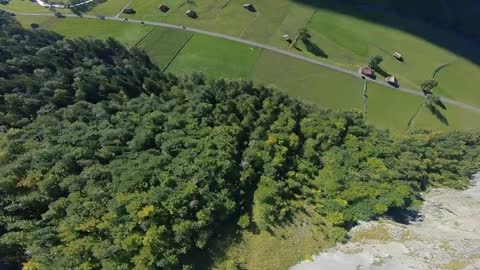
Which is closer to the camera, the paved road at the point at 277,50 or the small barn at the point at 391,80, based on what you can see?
the paved road at the point at 277,50

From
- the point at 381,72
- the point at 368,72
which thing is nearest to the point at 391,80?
the point at 381,72

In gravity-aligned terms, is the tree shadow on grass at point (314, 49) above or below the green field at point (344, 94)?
above

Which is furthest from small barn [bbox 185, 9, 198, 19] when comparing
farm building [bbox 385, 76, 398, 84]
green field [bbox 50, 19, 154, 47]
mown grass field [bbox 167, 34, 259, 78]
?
farm building [bbox 385, 76, 398, 84]

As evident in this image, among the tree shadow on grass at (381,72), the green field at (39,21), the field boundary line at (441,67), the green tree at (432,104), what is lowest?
the green field at (39,21)

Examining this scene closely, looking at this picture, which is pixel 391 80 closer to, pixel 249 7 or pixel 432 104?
pixel 432 104

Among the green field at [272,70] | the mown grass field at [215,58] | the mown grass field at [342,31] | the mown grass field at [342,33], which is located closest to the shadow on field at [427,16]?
the mown grass field at [342,31]

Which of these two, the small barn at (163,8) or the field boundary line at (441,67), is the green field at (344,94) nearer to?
the field boundary line at (441,67)

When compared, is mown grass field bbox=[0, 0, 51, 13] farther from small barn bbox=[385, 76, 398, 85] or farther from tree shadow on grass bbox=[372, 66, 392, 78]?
small barn bbox=[385, 76, 398, 85]
